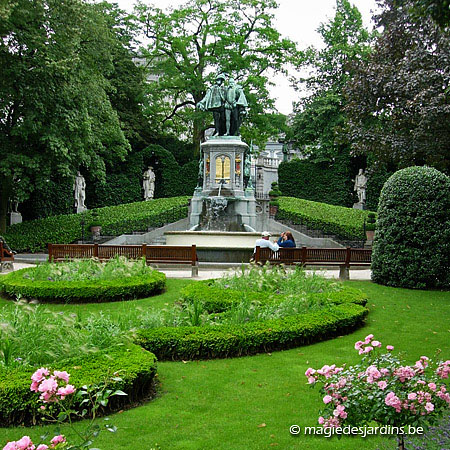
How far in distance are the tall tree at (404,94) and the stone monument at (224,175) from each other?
4.98m

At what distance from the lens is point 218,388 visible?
5270 millimetres

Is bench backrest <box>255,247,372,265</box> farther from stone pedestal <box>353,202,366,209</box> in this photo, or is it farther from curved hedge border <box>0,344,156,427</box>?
stone pedestal <box>353,202,366,209</box>

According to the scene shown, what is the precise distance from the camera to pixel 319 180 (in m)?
36.6

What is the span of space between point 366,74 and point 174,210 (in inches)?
483

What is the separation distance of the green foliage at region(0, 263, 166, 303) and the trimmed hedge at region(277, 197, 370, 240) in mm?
14603

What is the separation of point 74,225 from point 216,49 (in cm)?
1598

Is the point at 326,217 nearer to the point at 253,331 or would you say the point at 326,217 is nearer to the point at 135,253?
the point at 135,253

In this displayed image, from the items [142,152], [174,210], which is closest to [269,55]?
[142,152]

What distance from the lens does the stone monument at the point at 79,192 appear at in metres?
31.4

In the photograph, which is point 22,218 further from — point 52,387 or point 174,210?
point 52,387

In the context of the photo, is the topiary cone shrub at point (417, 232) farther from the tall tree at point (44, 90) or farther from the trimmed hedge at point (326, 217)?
the tall tree at point (44, 90)

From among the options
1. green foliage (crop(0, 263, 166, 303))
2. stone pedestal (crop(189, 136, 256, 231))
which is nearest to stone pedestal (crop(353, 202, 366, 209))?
stone pedestal (crop(189, 136, 256, 231))

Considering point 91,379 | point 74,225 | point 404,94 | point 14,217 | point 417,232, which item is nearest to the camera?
point 91,379

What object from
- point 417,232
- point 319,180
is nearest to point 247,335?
point 417,232
